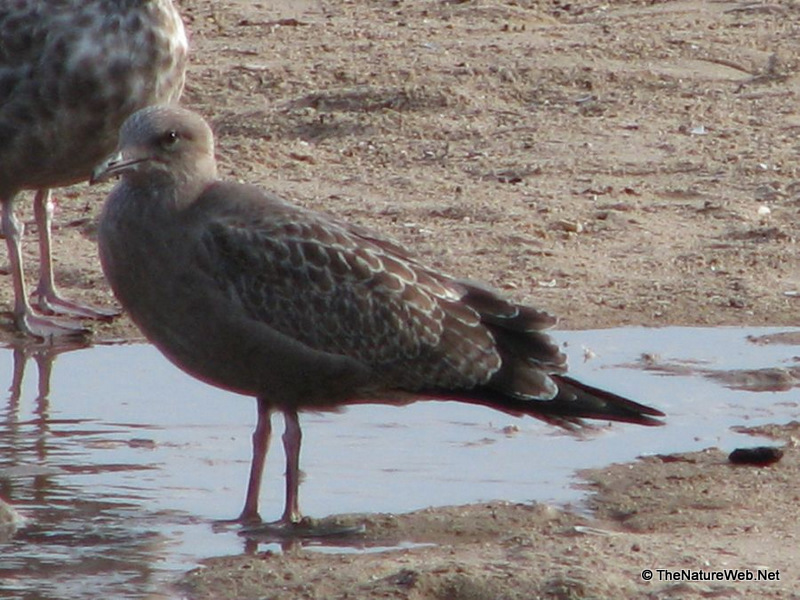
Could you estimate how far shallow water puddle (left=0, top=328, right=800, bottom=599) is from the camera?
6.69 metres

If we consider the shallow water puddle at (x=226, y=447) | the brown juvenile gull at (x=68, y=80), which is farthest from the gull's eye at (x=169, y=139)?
the brown juvenile gull at (x=68, y=80)

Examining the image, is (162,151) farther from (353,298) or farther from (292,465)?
(292,465)

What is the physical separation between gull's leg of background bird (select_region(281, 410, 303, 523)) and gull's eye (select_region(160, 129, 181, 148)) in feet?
3.00

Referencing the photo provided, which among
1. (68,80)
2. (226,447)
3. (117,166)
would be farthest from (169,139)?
(68,80)

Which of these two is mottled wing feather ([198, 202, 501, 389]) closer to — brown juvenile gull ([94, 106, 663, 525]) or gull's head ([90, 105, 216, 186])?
brown juvenile gull ([94, 106, 663, 525])

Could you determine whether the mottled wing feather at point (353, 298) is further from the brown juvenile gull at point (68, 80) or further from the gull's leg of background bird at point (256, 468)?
the brown juvenile gull at point (68, 80)

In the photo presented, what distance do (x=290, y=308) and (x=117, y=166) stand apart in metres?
0.69

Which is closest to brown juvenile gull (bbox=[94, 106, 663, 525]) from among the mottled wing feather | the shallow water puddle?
the mottled wing feather

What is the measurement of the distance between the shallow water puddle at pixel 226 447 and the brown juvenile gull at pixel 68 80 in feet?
2.74

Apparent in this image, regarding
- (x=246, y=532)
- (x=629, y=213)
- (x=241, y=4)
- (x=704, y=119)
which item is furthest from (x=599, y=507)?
(x=241, y=4)

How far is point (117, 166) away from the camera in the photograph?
21.4ft

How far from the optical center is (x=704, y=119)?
473 inches

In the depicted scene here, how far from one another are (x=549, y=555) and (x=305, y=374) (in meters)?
0.97

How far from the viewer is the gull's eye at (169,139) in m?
6.61
